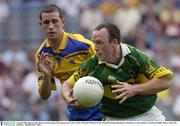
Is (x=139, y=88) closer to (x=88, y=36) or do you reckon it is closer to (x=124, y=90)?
(x=124, y=90)

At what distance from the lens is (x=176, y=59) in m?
19.2

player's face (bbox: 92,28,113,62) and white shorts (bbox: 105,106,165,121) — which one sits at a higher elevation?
player's face (bbox: 92,28,113,62)

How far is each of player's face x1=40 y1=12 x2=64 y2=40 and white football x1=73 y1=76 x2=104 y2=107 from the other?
1.35 m

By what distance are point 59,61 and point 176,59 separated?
8.97 m

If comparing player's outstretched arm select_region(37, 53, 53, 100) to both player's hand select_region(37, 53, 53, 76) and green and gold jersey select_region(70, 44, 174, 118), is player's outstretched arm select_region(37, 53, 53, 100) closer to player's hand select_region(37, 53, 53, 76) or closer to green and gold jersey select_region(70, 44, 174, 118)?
player's hand select_region(37, 53, 53, 76)

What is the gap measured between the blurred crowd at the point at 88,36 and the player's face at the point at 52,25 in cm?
639

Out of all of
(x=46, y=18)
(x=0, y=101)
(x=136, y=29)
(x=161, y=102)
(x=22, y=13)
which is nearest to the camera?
(x=46, y=18)

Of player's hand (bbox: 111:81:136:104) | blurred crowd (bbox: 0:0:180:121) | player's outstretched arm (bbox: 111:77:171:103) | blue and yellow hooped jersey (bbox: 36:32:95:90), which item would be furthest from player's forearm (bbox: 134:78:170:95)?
blurred crowd (bbox: 0:0:180:121)

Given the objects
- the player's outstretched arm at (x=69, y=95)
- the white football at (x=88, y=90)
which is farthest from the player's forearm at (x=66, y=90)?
the white football at (x=88, y=90)

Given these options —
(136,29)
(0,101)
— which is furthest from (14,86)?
(136,29)

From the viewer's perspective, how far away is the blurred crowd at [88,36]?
17.8 metres

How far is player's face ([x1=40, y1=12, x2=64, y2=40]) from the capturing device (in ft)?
33.7

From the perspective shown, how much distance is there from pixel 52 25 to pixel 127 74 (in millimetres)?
1353

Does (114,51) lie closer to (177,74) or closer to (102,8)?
(177,74)
